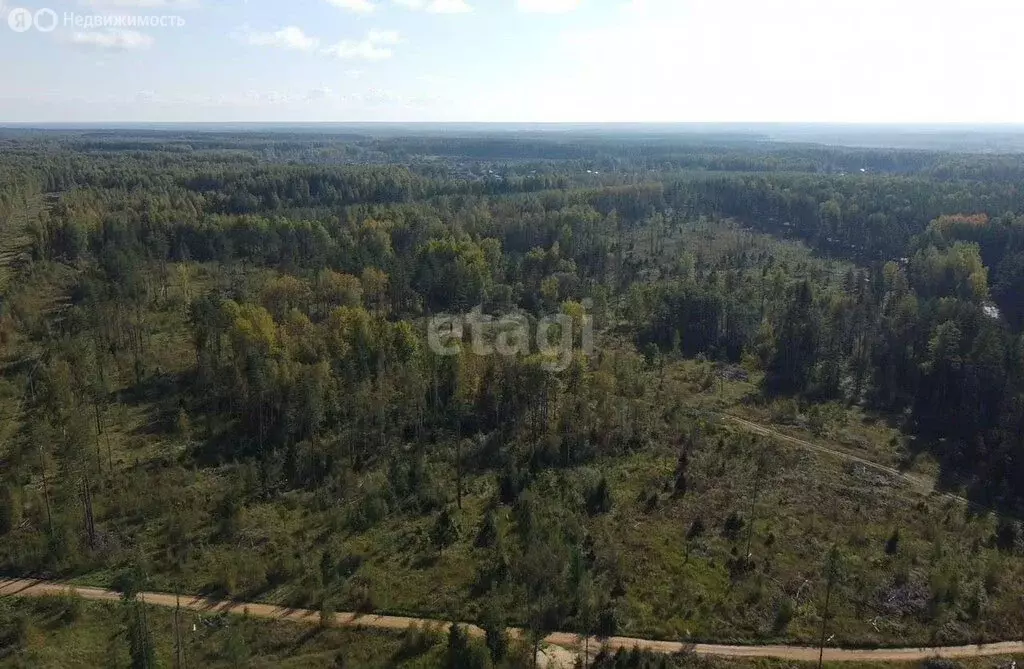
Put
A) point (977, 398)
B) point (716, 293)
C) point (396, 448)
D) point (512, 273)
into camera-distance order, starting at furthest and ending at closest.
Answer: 1. point (512, 273)
2. point (716, 293)
3. point (977, 398)
4. point (396, 448)

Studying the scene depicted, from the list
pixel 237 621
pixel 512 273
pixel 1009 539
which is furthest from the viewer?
pixel 512 273

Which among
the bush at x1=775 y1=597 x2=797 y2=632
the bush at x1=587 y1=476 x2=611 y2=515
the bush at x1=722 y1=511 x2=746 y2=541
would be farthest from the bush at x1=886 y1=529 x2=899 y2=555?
the bush at x1=587 y1=476 x2=611 y2=515

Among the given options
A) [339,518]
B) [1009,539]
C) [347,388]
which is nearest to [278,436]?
[347,388]

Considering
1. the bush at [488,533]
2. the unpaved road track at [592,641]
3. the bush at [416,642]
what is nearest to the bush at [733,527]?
the unpaved road track at [592,641]

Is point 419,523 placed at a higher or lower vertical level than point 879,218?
lower

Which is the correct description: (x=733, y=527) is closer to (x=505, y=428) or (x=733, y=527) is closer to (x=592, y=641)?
(x=592, y=641)

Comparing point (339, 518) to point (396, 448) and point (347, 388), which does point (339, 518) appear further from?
point (347, 388)

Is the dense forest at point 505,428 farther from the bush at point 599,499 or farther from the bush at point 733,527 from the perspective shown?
the bush at point 599,499

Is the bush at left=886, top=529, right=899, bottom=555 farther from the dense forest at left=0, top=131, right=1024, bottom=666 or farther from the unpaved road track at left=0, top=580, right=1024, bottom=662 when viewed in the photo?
the unpaved road track at left=0, top=580, right=1024, bottom=662
